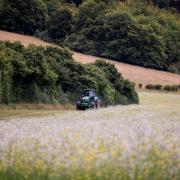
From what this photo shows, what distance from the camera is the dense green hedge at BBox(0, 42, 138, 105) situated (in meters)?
46.1

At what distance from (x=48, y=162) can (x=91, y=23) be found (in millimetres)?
116243

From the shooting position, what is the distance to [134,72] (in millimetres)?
111688

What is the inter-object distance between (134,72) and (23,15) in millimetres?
24657

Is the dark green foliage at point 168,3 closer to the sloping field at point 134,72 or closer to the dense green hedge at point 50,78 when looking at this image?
the sloping field at point 134,72

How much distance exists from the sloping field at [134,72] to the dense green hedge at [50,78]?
145ft

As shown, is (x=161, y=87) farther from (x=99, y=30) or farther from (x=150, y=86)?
(x=99, y=30)

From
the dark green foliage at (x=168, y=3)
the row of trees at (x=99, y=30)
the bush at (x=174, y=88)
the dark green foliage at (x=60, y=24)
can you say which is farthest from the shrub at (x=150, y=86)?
the dark green foliage at (x=168, y=3)

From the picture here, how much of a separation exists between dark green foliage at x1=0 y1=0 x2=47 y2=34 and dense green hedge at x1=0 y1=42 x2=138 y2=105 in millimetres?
57564

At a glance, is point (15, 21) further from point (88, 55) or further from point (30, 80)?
point (30, 80)

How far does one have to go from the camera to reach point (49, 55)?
55.3 m

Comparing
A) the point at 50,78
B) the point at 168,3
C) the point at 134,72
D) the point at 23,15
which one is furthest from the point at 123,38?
the point at 50,78

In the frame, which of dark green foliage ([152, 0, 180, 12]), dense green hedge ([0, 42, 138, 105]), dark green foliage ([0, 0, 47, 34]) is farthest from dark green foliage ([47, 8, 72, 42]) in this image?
dense green hedge ([0, 42, 138, 105])

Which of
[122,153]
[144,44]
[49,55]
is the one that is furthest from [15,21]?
[122,153]

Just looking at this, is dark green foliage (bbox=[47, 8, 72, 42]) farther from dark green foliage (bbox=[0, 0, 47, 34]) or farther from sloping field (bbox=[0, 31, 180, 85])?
sloping field (bbox=[0, 31, 180, 85])
